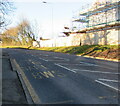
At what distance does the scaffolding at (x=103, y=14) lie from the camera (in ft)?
89.9

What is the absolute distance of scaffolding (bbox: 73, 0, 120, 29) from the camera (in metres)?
27.4

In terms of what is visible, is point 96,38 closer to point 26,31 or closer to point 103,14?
point 103,14

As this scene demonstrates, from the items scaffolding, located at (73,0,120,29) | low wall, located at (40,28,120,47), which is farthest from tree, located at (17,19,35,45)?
scaffolding, located at (73,0,120,29)

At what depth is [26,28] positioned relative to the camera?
6744 cm

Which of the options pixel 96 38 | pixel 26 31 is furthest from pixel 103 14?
pixel 26 31

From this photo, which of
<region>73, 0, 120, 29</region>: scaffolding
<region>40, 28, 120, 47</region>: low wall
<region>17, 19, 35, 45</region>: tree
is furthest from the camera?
<region>17, 19, 35, 45</region>: tree

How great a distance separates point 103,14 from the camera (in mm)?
A: 30984

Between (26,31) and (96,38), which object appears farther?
(26,31)

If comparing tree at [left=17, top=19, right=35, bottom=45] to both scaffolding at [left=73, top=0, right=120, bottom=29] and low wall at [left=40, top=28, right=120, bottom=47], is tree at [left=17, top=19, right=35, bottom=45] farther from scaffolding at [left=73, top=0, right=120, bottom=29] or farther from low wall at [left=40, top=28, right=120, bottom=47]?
scaffolding at [left=73, top=0, right=120, bottom=29]

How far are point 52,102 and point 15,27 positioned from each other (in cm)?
6880

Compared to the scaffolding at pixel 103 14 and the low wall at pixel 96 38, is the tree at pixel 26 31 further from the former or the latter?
the scaffolding at pixel 103 14

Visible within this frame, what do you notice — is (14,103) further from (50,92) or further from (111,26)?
(111,26)

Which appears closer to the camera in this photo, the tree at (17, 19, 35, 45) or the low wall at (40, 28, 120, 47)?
the low wall at (40, 28, 120, 47)

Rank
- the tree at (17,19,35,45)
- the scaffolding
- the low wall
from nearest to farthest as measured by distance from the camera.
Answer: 1. the low wall
2. the scaffolding
3. the tree at (17,19,35,45)
